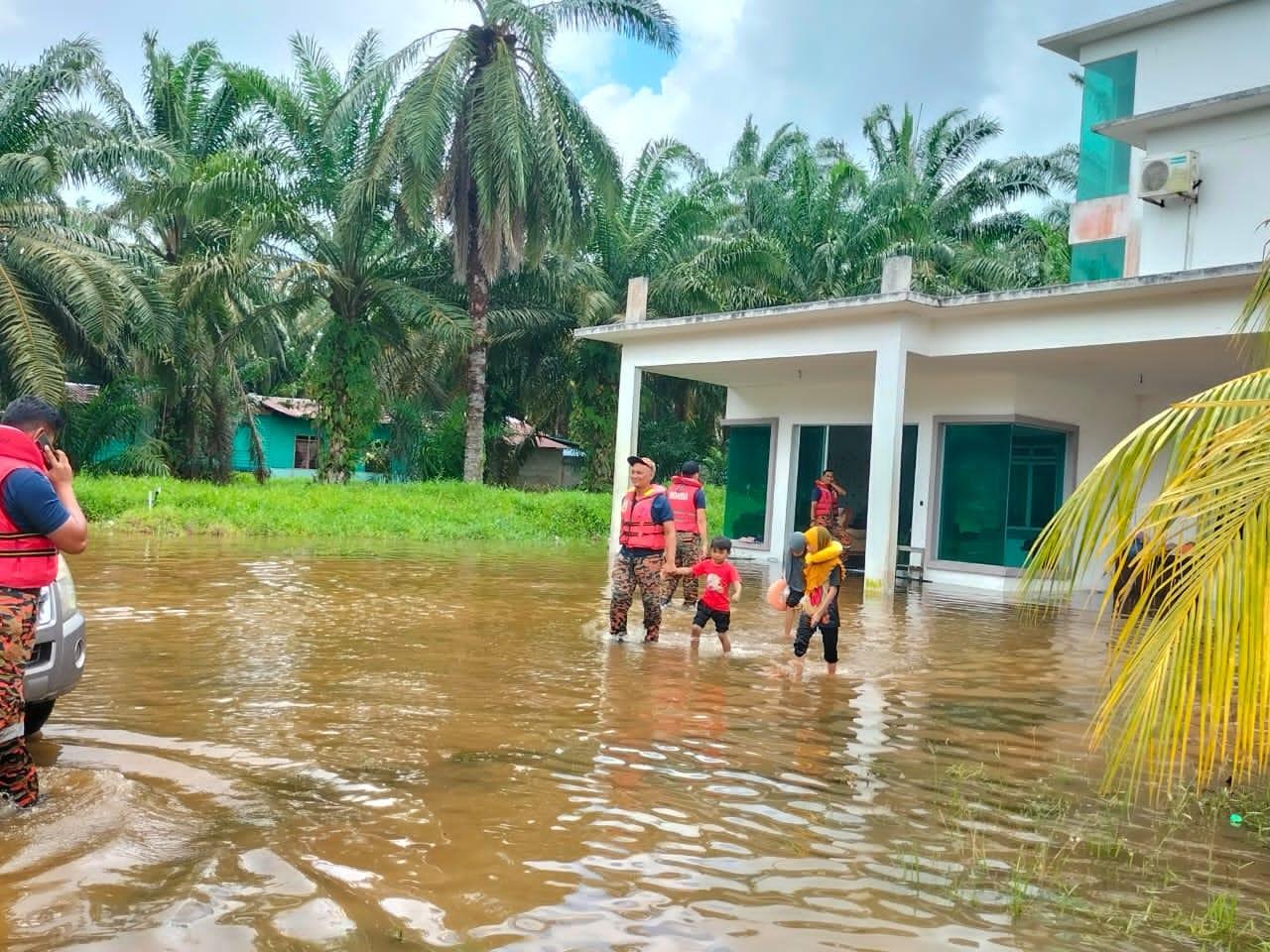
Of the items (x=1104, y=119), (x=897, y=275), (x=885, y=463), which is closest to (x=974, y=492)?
(x=885, y=463)

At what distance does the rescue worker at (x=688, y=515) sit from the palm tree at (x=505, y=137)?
1202 cm

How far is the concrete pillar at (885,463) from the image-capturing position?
15.4 meters

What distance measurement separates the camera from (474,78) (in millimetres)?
24016

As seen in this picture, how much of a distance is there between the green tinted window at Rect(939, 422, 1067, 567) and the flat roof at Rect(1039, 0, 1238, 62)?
6.51 meters

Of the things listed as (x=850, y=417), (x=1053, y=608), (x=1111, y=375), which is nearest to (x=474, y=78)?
(x=850, y=417)

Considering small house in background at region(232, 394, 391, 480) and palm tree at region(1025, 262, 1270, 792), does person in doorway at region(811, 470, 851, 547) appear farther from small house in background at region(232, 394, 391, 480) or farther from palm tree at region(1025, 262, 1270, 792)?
small house in background at region(232, 394, 391, 480)

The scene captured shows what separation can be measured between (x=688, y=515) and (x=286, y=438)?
113 ft

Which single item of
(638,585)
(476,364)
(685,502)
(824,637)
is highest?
(476,364)

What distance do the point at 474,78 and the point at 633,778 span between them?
841 inches

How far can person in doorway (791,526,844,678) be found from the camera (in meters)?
8.70

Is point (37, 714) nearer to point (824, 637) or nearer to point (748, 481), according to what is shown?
point (824, 637)

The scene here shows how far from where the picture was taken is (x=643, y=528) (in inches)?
368

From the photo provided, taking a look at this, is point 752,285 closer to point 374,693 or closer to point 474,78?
point 474,78

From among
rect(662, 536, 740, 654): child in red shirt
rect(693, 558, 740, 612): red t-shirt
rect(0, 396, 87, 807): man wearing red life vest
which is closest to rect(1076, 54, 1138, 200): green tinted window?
rect(662, 536, 740, 654): child in red shirt
